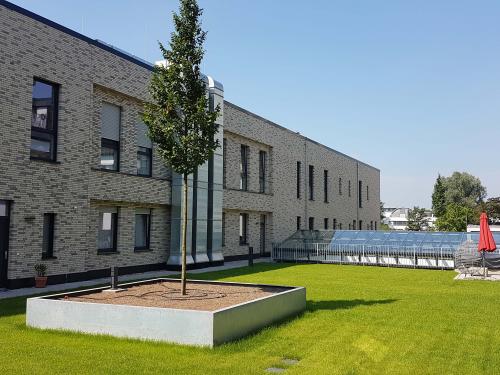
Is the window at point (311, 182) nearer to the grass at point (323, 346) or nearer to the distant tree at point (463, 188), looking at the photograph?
the grass at point (323, 346)

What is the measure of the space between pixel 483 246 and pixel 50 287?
15.1 m

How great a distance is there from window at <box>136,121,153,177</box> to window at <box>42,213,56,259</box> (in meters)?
4.90

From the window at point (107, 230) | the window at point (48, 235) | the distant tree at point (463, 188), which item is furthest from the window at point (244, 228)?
the distant tree at point (463, 188)

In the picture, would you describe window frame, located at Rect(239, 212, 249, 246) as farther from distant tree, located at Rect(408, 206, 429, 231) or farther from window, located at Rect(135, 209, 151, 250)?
distant tree, located at Rect(408, 206, 429, 231)

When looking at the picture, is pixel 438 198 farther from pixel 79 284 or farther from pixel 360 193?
pixel 79 284

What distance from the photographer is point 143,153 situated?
65.9 feet

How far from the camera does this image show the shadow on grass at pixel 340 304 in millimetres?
11430

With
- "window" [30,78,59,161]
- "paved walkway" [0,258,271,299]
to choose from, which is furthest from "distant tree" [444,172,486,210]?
"window" [30,78,59,161]

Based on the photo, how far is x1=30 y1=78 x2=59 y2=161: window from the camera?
49.3ft

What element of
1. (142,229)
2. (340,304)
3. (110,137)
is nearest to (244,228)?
(142,229)

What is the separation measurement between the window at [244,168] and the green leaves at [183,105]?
16.7 m

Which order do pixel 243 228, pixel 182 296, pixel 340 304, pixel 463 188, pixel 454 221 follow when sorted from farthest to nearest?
1. pixel 463 188
2. pixel 454 221
3. pixel 243 228
4. pixel 340 304
5. pixel 182 296

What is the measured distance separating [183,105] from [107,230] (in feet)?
29.2

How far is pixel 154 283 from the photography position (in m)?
12.7
